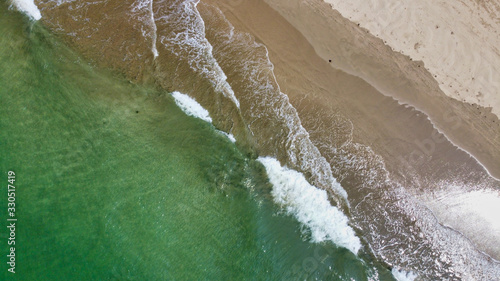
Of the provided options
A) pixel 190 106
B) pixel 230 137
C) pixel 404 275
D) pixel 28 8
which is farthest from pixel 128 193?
pixel 404 275

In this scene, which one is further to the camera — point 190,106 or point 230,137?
point 190,106

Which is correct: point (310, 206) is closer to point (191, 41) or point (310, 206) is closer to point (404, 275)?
point (404, 275)

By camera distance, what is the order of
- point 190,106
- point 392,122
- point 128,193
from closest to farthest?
point 128,193, point 392,122, point 190,106

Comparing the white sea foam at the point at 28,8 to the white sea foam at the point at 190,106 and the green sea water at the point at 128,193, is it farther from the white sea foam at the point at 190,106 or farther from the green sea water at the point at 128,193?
the white sea foam at the point at 190,106

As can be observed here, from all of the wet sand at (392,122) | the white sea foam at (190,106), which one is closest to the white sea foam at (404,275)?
the wet sand at (392,122)

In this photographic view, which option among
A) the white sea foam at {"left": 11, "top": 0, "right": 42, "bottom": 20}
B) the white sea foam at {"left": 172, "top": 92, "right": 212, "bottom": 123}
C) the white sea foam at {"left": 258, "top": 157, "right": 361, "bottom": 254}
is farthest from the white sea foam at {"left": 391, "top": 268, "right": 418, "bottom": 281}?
the white sea foam at {"left": 11, "top": 0, "right": 42, "bottom": 20}

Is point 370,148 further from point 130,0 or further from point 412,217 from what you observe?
point 130,0

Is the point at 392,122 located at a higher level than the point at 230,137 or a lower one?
higher
